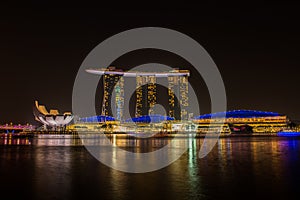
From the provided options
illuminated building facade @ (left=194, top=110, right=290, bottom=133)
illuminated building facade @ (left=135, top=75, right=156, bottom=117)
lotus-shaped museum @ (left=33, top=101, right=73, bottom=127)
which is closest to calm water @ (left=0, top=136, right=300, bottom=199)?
illuminated building facade @ (left=194, top=110, right=290, bottom=133)

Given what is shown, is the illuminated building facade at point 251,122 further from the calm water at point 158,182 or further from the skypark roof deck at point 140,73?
the calm water at point 158,182

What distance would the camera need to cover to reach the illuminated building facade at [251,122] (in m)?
83.2

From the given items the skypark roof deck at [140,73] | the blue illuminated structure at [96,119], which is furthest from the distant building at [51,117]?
the skypark roof deck at [140,73]

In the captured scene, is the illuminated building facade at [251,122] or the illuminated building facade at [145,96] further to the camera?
the illuminated building facade at [145,96]

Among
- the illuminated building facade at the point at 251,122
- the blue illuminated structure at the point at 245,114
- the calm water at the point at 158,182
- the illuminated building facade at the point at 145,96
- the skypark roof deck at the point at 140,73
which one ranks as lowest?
the calm water at the point at 158,182

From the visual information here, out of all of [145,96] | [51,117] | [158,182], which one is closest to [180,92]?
[145,96]

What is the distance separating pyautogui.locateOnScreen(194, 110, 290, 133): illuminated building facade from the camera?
8325 centimetres

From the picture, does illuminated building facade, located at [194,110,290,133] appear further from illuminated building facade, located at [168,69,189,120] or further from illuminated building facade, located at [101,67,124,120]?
illuminated building facade, located at [101,67,124,120]

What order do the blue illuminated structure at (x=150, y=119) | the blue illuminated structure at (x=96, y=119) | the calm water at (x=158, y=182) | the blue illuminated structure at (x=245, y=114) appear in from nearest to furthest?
the calm water at (x=158, y=182) → the blue illuminated structure at (x=245, y=114) → the blue illuminated structure at (x=150, y=119) → the blue illuminated structure at (x=96, y=119)

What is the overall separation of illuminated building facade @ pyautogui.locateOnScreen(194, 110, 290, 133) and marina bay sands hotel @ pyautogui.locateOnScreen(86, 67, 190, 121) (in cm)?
819

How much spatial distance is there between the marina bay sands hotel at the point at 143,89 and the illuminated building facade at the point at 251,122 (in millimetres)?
8194

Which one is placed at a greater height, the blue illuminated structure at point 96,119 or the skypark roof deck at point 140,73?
the skypark roof deck at point 140,73

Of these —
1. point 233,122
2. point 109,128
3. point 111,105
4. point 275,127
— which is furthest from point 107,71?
point 275,127

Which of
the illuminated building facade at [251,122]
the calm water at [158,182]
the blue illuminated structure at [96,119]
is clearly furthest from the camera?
the blue illuminated structure at [96,119]
